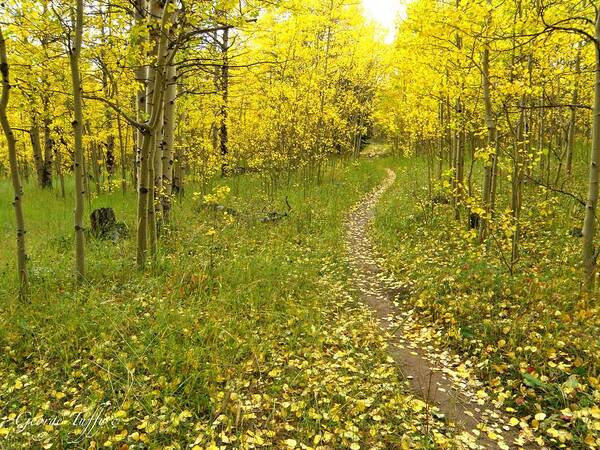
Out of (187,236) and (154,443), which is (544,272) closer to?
(154,443)

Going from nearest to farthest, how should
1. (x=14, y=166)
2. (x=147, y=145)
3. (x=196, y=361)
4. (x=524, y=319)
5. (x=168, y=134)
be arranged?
(x=196, y=361) → (x=14, y=166) → (x=524, y=319) → (x=147, y=145) → (x=168, y=134)

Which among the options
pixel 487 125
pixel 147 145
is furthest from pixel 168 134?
pixel 487 125

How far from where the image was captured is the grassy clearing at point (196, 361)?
3236 mm

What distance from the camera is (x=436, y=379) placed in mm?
4168

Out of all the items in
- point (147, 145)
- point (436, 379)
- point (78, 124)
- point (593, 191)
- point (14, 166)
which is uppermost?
point (78, 124)

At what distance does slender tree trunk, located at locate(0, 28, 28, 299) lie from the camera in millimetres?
4238

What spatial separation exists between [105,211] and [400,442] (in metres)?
8.09

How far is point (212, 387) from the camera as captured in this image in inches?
145

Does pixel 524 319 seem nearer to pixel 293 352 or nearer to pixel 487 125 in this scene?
pixel 293 352

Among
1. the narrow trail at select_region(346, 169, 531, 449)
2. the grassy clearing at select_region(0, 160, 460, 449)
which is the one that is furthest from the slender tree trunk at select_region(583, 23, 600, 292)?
the grassy clearing at select_region(0, 160, 460, 449)

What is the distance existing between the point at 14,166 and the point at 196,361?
3252 millimetres

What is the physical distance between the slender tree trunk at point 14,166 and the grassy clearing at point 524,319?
5.26 metres

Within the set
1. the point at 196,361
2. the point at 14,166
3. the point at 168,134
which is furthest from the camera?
the point at 168,134

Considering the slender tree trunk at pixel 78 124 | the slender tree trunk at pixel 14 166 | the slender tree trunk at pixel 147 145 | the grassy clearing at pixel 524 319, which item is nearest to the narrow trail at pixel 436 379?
the grassy clearing at pixel 524 319
